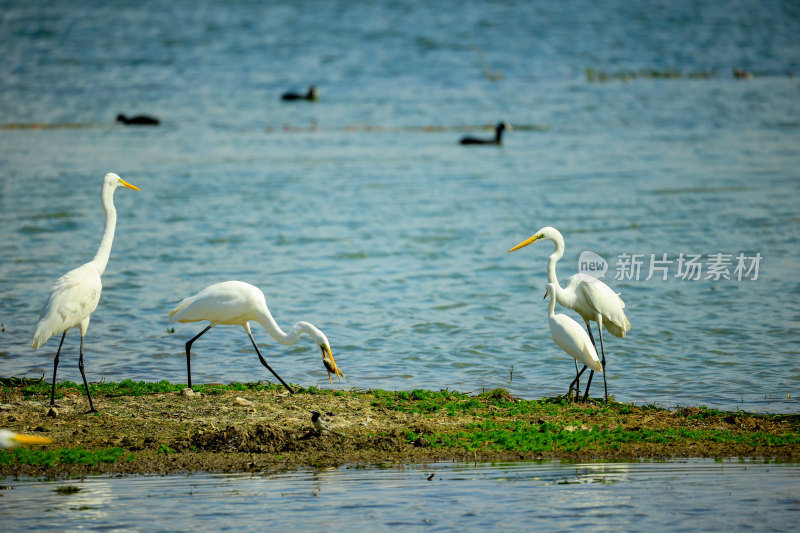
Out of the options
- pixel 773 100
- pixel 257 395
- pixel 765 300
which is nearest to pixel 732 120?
pixel 773 100

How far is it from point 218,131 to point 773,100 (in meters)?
21.4

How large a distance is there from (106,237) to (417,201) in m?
13.4

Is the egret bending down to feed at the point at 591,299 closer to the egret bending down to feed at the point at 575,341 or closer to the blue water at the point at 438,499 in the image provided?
the egret bending down to feed at the point at 575,341

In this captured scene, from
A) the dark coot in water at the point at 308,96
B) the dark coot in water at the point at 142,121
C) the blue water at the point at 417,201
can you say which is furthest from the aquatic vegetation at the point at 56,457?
the dark coot in water at the point at 308,96

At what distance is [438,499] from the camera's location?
6555mm

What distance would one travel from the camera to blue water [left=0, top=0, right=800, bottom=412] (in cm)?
1109

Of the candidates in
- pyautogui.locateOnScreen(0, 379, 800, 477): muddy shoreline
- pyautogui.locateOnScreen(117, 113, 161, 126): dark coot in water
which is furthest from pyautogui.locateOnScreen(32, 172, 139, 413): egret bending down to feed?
pyautogui.locateOnScreen(117, 113, 161, 126): dark coot in water

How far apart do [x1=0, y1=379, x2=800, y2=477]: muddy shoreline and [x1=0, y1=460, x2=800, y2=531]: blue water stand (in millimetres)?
254

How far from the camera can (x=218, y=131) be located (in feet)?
111

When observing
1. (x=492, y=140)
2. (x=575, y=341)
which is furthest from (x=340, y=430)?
(x=492, y=140)

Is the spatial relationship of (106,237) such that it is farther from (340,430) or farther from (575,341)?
(575,341)

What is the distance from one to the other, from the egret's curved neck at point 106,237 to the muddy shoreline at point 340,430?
1220 mm

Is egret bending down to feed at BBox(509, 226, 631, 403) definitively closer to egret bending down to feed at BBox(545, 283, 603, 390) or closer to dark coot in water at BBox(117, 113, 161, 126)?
egret bending down to feed at BBox(545, 283, 603, 390)

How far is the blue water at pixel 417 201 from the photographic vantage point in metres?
11.1
